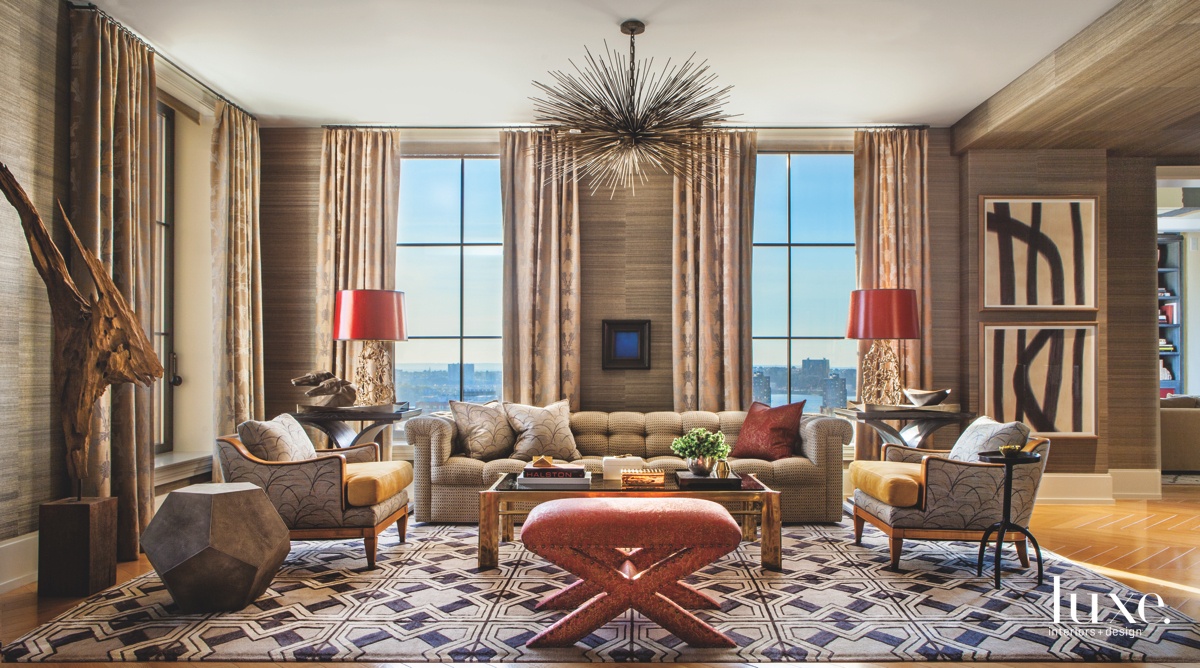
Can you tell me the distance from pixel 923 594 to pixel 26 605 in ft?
13.4

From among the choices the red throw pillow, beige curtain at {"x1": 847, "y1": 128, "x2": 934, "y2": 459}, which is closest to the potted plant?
the red throw pillow

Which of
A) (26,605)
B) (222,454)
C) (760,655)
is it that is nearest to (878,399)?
(760,655)

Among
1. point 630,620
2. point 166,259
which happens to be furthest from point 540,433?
point 166,259

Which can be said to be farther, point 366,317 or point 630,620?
point 366,317

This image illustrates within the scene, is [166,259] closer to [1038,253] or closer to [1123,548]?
[1123,548]

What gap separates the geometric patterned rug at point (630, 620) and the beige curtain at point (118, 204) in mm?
692

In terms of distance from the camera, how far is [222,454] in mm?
3873

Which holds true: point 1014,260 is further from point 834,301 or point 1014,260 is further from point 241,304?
point 241,304

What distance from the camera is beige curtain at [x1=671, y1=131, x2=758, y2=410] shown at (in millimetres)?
5992

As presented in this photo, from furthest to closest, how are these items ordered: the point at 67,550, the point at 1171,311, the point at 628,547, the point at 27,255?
1. the point at 1171,311
2. the point at 27,255
3. the point at 67,550
4. the point at 628,547

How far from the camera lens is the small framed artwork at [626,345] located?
613cm

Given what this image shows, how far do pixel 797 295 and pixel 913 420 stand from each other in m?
1.60

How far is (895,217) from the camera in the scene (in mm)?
6113

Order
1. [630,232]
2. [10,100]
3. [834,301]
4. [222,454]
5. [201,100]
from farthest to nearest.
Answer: [834,301] → [630,232] → [201,100] → [222,454] → [10,100]
